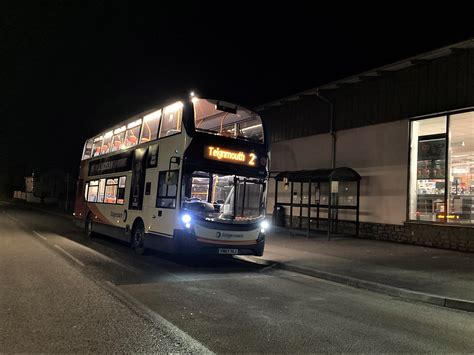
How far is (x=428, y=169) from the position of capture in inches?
627

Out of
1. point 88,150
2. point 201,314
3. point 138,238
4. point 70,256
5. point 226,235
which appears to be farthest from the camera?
point 88,150

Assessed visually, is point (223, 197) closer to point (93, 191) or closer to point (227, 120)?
point (227, 120)

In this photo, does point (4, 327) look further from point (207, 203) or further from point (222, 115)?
point (222, 115)

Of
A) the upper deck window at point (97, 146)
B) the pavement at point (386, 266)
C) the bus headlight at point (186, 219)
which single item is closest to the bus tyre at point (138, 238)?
the bus headlight at point (186, 219)

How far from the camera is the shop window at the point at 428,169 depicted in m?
15.5

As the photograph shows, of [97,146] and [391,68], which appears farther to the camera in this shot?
[97,146]

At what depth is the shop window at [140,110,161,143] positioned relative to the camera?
12.7 m

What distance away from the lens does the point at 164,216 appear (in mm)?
11367

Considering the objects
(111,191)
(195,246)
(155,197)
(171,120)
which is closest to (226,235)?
(195,246)

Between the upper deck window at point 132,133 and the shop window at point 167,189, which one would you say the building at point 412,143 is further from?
the shop window at point 167,189

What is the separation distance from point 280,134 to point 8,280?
17.2m

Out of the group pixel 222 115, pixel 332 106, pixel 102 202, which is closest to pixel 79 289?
pixel 222 115

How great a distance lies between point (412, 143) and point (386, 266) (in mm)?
6811

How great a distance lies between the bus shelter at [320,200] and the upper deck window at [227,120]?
5.29m
